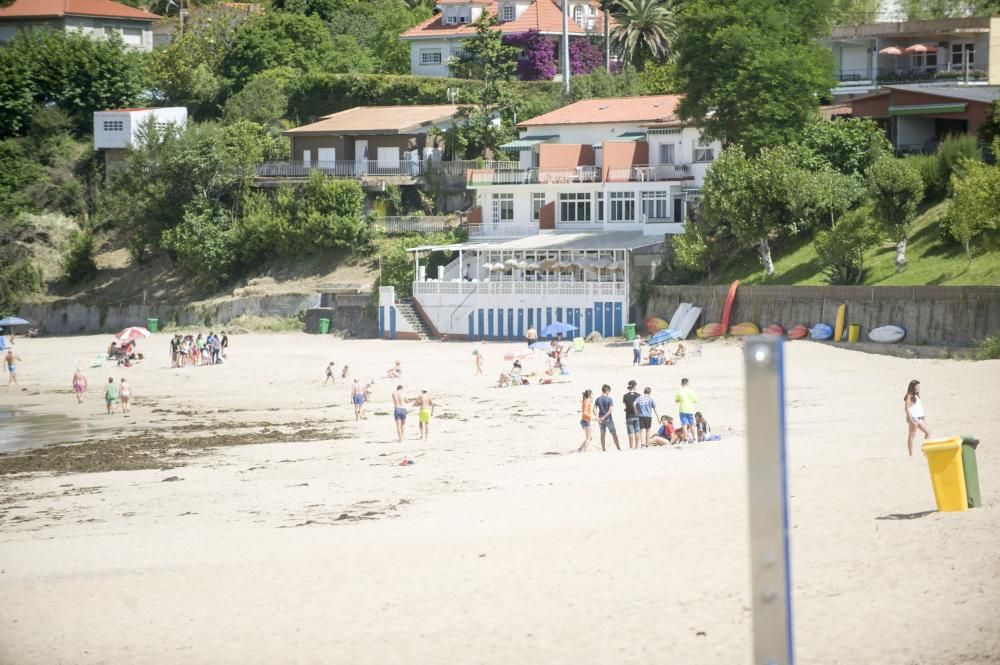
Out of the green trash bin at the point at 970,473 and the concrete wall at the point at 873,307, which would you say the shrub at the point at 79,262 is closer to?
the concrete wall at the point at 873,307

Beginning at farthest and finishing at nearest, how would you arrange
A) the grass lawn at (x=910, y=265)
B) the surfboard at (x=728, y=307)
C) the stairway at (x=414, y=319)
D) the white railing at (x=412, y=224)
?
1. the white railing at (x=412, y=224)
2. the stairway at (x=414, y=319)
3. the surfboard at (x=728, y=307)
4. the grass lawn at (x=910, y=265)

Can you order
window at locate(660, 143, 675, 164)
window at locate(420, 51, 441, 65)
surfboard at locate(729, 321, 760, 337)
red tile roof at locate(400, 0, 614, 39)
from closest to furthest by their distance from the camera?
surfboard at locate(729, 321, 760, 337) → window at locate(660, 143, 675, 164) → red tile roof at locate(400, 0, 614, 39) → window at locate(420, 51, 441, 65)

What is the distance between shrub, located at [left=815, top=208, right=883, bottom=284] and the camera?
41562 millimetres

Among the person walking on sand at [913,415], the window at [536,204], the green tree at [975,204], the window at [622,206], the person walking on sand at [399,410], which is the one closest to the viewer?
the person walking on sand at [913,415]

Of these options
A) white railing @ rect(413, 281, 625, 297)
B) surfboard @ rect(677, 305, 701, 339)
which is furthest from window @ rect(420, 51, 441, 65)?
surfboard @ rect(677, 305, 701, 339)

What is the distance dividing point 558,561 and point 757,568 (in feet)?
28.6

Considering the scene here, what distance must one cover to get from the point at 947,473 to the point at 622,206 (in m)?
41.0

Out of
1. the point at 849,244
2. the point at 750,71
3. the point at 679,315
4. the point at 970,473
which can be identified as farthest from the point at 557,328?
the point at 970,473

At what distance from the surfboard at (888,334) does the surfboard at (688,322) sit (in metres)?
6.75

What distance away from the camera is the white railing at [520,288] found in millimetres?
48125

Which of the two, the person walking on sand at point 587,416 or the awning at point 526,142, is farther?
the awning at point 526,142

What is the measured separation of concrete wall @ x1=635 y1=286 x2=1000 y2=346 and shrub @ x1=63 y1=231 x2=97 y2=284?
30160mm

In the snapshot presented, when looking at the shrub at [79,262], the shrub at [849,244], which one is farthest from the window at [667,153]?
the shrub at [79,262]

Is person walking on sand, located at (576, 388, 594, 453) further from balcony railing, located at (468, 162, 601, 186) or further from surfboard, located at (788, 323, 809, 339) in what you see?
balcony railing, located at (468, 162, 601, 186)
